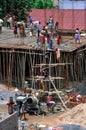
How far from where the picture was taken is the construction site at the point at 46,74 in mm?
26328

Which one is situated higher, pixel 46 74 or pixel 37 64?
pixel 37 64

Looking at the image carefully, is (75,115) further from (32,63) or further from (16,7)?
(16,7)

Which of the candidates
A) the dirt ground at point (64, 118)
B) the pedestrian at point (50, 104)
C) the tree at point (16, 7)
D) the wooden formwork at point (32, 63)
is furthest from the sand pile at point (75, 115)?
the tree at point (16, 7)

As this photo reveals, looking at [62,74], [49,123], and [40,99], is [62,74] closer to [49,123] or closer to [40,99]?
[40,99]

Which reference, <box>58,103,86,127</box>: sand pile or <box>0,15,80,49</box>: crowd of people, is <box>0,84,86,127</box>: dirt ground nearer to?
<box>58,103,86,127</box>: sand pile

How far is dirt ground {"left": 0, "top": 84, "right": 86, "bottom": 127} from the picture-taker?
23.4 meters

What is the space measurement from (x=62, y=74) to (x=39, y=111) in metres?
3.71

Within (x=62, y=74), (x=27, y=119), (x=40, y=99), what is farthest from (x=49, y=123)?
(x=62, y=74)

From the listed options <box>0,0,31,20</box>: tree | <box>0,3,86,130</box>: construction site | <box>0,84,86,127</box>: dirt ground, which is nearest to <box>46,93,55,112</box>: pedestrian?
<box>0,3,86,130</box>: construction site

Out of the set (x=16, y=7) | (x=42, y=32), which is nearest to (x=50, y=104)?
(x=42, y=32)

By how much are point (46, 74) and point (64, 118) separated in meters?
3.89

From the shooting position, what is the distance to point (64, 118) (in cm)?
2411

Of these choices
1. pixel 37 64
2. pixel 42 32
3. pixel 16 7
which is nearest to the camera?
pixel 37 64

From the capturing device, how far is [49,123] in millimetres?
23969
